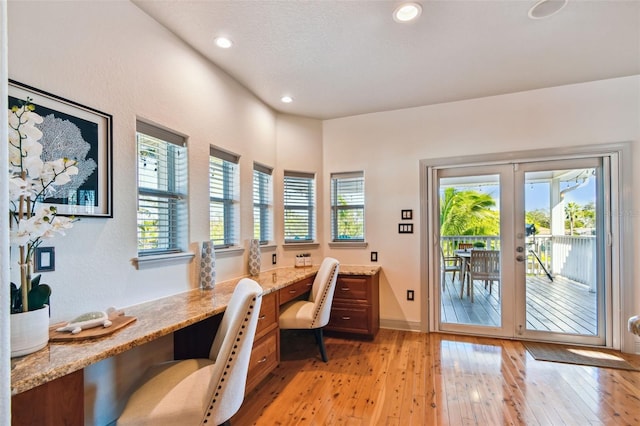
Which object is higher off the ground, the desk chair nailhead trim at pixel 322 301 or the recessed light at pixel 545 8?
the recessed light at pixel 545 8

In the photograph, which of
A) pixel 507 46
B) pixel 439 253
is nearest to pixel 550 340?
pixel 439 253

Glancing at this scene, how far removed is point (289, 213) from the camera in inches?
155

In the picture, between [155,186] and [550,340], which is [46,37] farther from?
[550,340]

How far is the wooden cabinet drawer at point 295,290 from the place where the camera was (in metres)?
2.74

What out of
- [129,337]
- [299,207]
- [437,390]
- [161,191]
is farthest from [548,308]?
[161,191]

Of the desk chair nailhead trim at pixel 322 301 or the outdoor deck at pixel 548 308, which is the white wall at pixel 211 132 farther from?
the desk chair nailhead trim at pixel 322 301

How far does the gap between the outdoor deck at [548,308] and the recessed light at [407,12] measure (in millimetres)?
2992

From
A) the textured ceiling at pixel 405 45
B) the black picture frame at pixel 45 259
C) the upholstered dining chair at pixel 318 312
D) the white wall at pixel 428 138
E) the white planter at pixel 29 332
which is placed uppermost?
the textured ceiling at pixel 405 45

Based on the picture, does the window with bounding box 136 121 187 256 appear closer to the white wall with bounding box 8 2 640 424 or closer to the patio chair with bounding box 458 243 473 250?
the white wall with bounding box 8 2 640 424

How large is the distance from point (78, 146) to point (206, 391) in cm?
149

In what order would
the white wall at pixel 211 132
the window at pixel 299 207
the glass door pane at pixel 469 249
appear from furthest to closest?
the window at pixel 299 207
the glass door pane at pixel 469 249
the white wall at pixel 211 132

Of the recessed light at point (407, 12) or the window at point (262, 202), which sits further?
the window at point (262, 202)

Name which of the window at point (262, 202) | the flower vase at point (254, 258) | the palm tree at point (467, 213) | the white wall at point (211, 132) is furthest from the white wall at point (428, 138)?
the flower vase at point (254, 258)

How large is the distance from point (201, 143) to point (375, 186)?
223 cm
